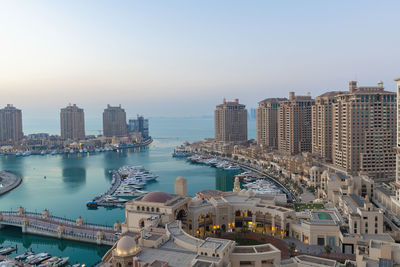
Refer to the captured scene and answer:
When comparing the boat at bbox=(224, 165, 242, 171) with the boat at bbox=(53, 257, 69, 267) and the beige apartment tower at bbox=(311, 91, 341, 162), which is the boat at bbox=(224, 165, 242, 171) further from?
the boat at bbox=(53, 257, 69, 267)

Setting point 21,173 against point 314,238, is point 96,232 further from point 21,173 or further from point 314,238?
point 21,173

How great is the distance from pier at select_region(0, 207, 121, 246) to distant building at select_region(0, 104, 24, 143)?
15897 cm

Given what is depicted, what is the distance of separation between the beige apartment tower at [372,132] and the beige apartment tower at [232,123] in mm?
81697

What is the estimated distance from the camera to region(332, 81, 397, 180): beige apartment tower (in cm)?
6681

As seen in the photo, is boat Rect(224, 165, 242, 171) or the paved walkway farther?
boat Rect(224, 165, 242, 171)

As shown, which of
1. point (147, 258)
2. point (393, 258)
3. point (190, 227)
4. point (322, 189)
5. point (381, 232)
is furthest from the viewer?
point (322, 189)

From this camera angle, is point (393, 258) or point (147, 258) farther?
point (147, 258)

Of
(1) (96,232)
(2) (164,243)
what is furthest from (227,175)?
(2) (164,243)

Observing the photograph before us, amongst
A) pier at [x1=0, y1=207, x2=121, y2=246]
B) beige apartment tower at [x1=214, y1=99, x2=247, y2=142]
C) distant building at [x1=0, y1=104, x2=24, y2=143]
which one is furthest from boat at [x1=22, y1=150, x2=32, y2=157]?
pier at [x1=0, y1=207, x2=121, y2=246]

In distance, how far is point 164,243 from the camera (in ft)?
103

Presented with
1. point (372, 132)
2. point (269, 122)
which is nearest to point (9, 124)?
point (269, 122)

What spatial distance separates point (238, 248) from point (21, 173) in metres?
93.4

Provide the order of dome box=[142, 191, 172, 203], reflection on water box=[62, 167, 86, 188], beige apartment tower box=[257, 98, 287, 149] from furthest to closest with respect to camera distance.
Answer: beige apartment tower box=[257, 98, 287, 149]
reflection on water box=[62, 167, 86, 188]
dome box=[142, 191, 172, 203]

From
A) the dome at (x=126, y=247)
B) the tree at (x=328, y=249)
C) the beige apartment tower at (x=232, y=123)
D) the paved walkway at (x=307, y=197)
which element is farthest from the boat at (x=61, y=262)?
the beige apartment tower at (x=232, y=123)
